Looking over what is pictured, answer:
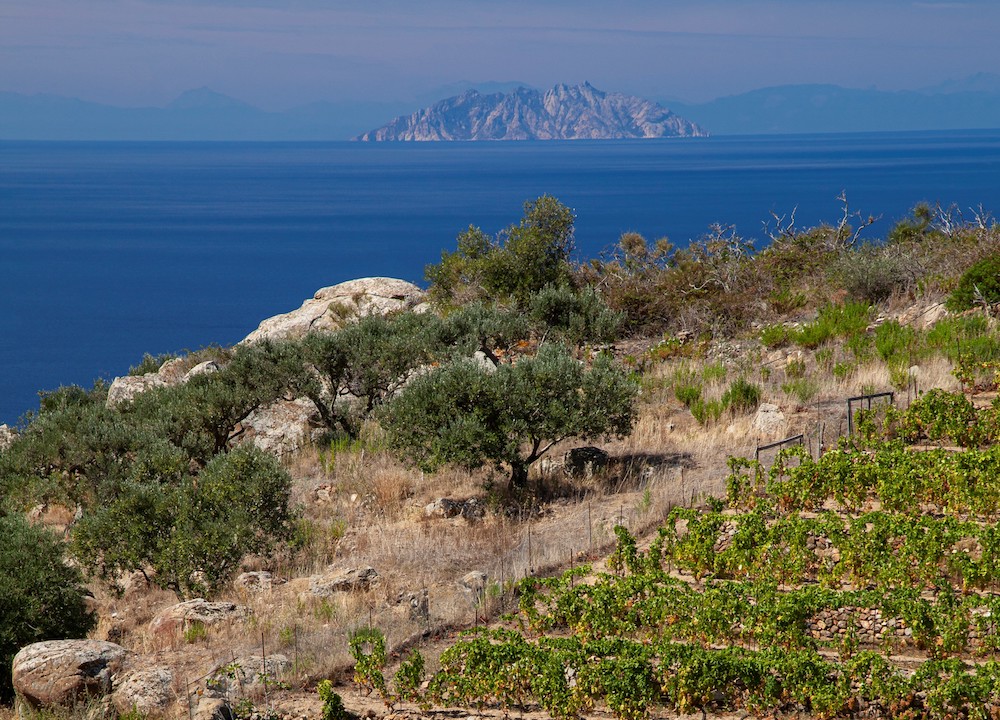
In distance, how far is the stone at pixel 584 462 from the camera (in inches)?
506

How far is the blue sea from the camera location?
7075 centimetres

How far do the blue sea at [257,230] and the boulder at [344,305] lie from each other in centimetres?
2710

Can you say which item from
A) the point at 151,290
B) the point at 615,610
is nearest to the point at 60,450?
the point at 615,610

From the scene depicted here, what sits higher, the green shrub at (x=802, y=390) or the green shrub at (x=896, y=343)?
the green shrub at (x=896, y=343)

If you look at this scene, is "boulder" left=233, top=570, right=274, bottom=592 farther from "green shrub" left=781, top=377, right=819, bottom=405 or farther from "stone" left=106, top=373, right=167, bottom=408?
"stone" left=106, top=373, right=167, bottom=408

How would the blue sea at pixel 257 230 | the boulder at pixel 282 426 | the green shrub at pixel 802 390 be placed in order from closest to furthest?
the green shrub at pixel 802 390
the boulder at pixel 282 426
the blue sea at pixel 257 230

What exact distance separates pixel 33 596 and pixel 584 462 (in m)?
6.54

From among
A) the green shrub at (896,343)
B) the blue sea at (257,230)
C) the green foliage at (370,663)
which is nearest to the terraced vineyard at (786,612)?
the green foliage at (370,663)

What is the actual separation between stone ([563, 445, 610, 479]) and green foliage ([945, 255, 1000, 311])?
823cm

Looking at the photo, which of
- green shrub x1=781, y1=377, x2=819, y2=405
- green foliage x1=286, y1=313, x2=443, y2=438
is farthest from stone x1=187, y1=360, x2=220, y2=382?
green shrub x1=781, y1=377, x2=819, y2=405

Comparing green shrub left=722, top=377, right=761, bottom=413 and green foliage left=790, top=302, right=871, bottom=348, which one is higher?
green foliage left=790, top=302, right=871, bottom=348

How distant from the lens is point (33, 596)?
30.3 ft

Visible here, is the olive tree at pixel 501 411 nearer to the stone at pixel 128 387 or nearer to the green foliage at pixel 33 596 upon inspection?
the green foliage at pixel 33 596

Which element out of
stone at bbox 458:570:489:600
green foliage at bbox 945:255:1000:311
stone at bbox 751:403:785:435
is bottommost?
stone at bbox 458:570:489:600
